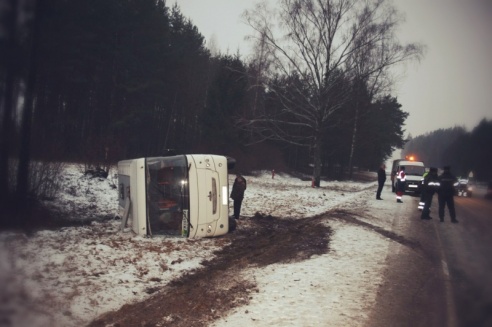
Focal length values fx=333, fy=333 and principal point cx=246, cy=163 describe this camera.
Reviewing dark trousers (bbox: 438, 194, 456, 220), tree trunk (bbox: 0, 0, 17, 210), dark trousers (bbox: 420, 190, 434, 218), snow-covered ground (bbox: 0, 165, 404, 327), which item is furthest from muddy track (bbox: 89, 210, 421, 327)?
tree trunk (bbox: 0, 0, 17, 210)

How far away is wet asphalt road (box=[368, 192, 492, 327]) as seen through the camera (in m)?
4.56

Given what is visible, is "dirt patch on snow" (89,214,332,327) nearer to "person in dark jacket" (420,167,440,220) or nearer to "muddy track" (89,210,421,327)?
"muddy track" (89,210,421,327)

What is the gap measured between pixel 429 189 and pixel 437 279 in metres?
6.97

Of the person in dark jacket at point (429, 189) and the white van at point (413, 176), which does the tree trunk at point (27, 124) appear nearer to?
the person in dark jacket at point (429, 189)

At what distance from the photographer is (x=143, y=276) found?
6273 mm

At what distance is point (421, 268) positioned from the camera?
21.4 feet

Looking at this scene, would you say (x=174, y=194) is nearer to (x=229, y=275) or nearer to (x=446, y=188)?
(x=229, y=275)

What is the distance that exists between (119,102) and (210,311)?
27572 mm

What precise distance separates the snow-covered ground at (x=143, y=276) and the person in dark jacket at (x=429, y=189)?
257 centimetres

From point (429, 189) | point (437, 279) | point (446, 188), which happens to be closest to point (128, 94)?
point (429, 189)

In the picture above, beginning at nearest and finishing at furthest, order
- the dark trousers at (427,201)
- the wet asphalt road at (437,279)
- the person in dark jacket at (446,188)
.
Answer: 1. the wet asphalt road at (437,279)
2. the person in dark jacket at (446,188)
3. the dark trousers at (427,201)

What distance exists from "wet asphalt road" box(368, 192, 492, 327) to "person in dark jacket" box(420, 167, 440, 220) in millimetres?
1459

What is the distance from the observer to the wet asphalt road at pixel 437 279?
456 cm

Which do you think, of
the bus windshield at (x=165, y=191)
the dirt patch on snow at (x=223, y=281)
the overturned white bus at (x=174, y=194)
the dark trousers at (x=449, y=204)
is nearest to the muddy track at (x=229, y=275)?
the dirt patch on snow at (x=223, y=281)
